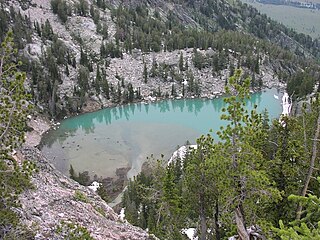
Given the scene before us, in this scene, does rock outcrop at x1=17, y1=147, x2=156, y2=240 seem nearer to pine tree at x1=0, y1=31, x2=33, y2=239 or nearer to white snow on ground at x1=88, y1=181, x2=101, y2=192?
pine tree at x1=0, y1=31, x2=33, y2=239

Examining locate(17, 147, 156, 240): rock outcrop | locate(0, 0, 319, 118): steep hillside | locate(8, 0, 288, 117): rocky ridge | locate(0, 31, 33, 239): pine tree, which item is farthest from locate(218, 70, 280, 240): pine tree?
locate(8, 0, 288, 117): rocky ridge

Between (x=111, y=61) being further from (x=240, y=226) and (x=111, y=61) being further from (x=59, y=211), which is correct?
(x=240, y=226)

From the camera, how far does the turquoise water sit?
2269 inches

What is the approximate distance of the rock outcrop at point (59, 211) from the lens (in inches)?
571

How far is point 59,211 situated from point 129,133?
54526mm

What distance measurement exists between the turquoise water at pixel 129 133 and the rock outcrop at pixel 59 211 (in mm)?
29532

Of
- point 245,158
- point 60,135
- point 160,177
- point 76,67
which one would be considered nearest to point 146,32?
point 76,67

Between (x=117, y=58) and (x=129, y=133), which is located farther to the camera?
(x=117, y=58)

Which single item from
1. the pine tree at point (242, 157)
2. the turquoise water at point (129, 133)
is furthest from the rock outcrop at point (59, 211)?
the turquoise water at point (129, 133)

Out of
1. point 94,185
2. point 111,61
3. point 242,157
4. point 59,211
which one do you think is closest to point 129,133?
point 94,185

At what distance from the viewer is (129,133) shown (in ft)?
234

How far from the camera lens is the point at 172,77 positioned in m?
106

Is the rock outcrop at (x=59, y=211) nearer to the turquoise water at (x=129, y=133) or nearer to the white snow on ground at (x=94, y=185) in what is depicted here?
the white snow on ground at (x=94, y=185)

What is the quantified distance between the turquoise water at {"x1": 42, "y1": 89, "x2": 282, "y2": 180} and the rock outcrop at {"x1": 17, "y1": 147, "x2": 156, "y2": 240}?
2953 centimetres
